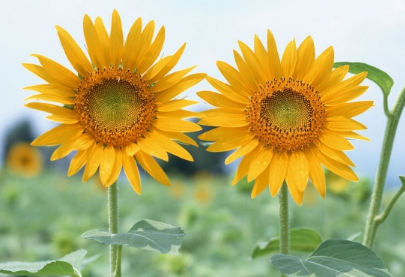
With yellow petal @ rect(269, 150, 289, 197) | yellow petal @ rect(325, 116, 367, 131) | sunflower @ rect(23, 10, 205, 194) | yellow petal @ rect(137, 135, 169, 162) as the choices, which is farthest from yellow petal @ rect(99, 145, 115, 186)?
yellow petal @ rect(325, 116, 367, 131)

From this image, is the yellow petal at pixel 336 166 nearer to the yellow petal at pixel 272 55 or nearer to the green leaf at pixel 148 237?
the yellow petal at pixel 272 55

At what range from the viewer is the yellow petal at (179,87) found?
175cm

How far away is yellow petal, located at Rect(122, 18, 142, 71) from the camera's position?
179cm

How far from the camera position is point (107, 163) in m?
1.74

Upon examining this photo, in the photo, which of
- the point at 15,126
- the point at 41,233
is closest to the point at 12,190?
the point at 41,233

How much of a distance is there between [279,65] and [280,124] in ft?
0.85

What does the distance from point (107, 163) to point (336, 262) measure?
83cm

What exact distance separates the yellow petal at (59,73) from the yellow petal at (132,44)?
0.64 feet

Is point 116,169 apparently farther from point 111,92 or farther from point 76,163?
point 111,92

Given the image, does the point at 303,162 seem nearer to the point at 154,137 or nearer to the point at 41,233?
the point at 154,137

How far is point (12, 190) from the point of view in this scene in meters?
5.34

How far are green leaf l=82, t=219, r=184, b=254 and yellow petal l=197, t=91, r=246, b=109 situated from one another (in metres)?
0.46

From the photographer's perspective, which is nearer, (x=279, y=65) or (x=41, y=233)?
(x=279, y=65)

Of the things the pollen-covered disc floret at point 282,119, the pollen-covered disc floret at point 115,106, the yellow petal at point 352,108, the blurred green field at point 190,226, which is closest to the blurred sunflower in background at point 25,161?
the blurred green field at point 190,226
